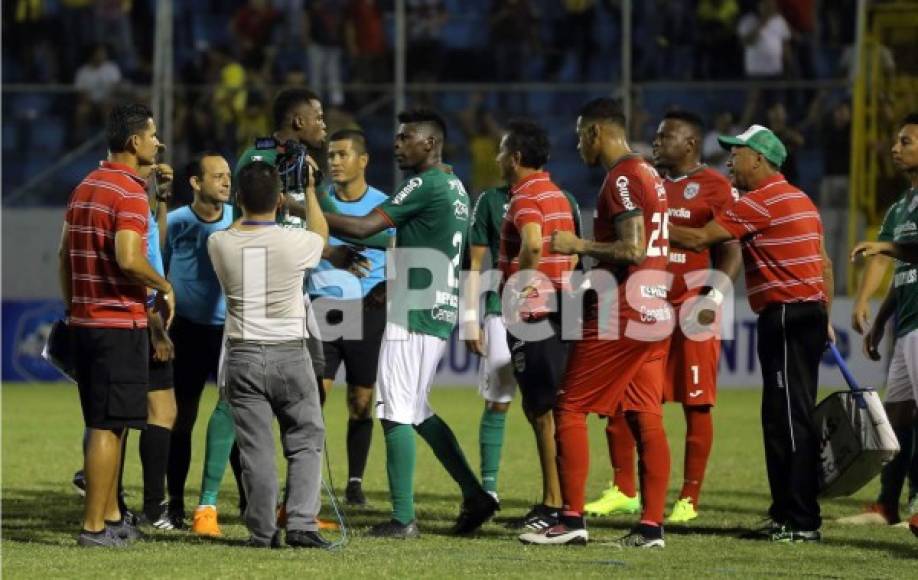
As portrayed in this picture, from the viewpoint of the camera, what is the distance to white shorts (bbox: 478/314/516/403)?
1132 cm

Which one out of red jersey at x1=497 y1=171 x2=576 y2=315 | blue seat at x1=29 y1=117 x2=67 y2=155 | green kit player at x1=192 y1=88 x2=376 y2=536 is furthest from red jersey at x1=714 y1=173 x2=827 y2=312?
blue seat at x1=29 y1=117 x2=67 y2=155

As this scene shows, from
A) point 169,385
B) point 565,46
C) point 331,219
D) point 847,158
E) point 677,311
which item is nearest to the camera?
point 331,219

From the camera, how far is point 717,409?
765 inches

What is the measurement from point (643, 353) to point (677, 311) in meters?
1.74

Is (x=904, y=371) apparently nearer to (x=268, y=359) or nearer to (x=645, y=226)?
(x=645, y=226)

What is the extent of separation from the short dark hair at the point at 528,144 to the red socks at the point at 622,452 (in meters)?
1.78

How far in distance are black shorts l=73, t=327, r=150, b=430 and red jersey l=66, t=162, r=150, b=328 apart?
0.07 m

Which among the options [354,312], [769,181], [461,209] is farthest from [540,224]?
[354,312]

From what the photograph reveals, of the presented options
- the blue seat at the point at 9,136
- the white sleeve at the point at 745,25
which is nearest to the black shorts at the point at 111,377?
the white sleeve at the point at 745,25

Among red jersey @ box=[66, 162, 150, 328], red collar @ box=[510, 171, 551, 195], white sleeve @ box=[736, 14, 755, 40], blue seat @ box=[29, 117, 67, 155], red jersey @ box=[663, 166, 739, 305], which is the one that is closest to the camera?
red jersey @ box=[66, 162, 150, 328]

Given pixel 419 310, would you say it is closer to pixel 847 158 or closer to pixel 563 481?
pixel 563 481

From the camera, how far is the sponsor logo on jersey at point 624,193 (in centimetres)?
901

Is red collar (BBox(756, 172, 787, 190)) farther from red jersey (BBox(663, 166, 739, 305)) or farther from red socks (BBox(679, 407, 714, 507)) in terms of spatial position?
red socks (BBox(679, 407, 714, 507))

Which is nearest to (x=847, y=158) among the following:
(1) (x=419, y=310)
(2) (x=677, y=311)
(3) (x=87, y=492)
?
(2) (x=677, y=311)
